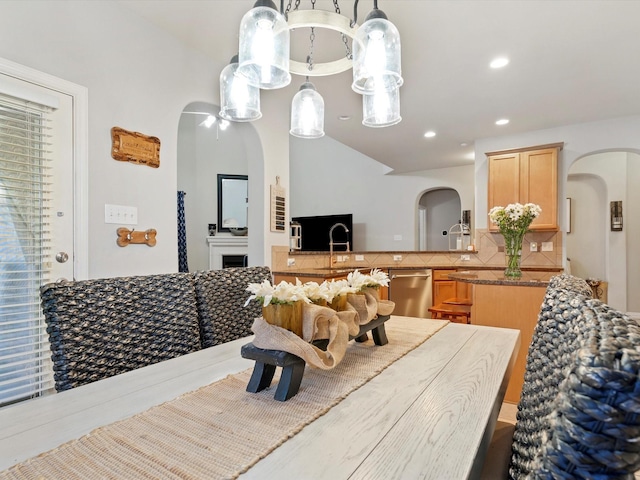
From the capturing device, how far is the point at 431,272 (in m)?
4.74

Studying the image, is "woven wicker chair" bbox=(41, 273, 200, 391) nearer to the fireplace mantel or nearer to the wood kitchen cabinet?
the wood kitchen cabinet

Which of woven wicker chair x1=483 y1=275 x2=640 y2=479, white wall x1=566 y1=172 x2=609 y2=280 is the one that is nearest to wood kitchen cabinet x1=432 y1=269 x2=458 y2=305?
white wall x1=566 y1=172 x2=609 y2=280

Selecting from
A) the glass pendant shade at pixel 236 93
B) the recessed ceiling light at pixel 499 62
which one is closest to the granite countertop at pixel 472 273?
the recessed ceiling light at pixel 499 62

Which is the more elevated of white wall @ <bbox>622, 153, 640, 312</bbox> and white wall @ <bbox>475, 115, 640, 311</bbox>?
white wall @ <bbox>475, 115, 640, 311</bbox>

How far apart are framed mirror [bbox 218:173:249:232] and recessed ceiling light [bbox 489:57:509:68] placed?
4463mm

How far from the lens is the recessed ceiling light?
276 cm

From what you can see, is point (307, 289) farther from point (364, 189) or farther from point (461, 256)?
point (364, 189)

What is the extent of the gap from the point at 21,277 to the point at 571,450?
7.42 ft

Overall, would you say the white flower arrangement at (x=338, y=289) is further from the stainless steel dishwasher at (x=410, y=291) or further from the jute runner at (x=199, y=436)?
the stainless steel dishwasher at (x=410, y=291)

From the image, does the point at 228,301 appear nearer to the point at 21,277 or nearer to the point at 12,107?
the point at 21,277

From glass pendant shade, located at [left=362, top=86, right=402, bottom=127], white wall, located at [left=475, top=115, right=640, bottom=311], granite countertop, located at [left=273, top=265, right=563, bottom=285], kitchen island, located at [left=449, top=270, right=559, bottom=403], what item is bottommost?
kitchen island, located at [left=449, top=270, right=559, bottom=403]

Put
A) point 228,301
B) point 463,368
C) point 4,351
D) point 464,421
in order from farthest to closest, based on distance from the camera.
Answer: point 4,351, point 228,301, point 463,368, point 464,421

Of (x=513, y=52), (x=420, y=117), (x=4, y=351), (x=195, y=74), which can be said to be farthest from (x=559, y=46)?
(x=4, y=351)

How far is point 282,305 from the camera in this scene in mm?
875
